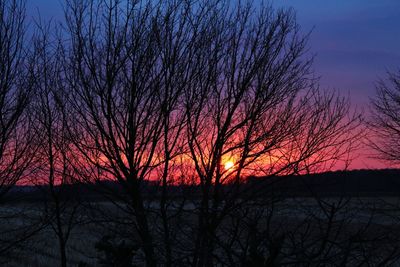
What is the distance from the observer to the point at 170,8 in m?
7.66

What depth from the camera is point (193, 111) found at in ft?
24.8

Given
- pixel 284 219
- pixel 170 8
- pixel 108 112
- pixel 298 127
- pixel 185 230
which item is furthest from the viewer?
pixel 298 127

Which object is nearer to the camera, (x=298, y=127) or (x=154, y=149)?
(x=154, y=149)

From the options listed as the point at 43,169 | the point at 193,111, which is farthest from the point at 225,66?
the point at 43,169

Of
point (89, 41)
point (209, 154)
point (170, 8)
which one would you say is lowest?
point (209, 154)

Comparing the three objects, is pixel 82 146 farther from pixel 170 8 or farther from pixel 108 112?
pixel 170 8

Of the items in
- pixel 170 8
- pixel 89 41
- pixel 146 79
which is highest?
pixel 170 8

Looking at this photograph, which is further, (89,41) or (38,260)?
(38,260)

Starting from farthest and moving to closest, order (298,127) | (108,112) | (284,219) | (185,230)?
(298,127), (108,112), (284,219), (185,230)

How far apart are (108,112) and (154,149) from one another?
0.85m

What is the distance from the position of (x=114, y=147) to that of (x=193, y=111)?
126cm

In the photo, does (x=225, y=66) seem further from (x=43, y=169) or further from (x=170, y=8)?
(x=43, y=169)

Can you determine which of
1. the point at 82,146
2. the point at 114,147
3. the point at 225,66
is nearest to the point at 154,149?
the point at 114,147

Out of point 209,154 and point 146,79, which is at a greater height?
point 146,79
